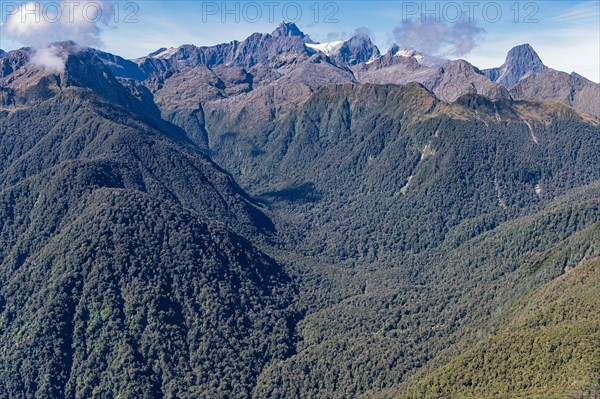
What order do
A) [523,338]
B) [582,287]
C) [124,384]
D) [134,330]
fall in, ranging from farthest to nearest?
[134,330] → [124,384] → [582,287] → [523,338]

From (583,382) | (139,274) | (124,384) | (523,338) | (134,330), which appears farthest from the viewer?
(139,274)

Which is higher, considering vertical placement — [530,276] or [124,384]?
[530,276]

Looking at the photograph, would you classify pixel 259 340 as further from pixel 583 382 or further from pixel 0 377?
pixel 583 382

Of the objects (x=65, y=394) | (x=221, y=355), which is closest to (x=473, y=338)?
(x=221, y=355)

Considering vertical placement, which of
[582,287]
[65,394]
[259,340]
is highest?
[582,287]

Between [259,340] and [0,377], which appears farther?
[259,340]

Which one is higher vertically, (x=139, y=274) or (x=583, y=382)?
(x=139, y=274)

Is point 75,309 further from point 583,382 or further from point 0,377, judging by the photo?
point 583,382

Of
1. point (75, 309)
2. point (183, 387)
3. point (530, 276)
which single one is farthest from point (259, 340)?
point (530, 276)

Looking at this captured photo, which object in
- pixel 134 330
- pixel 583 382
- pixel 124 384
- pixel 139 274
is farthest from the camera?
pixel 139 274
